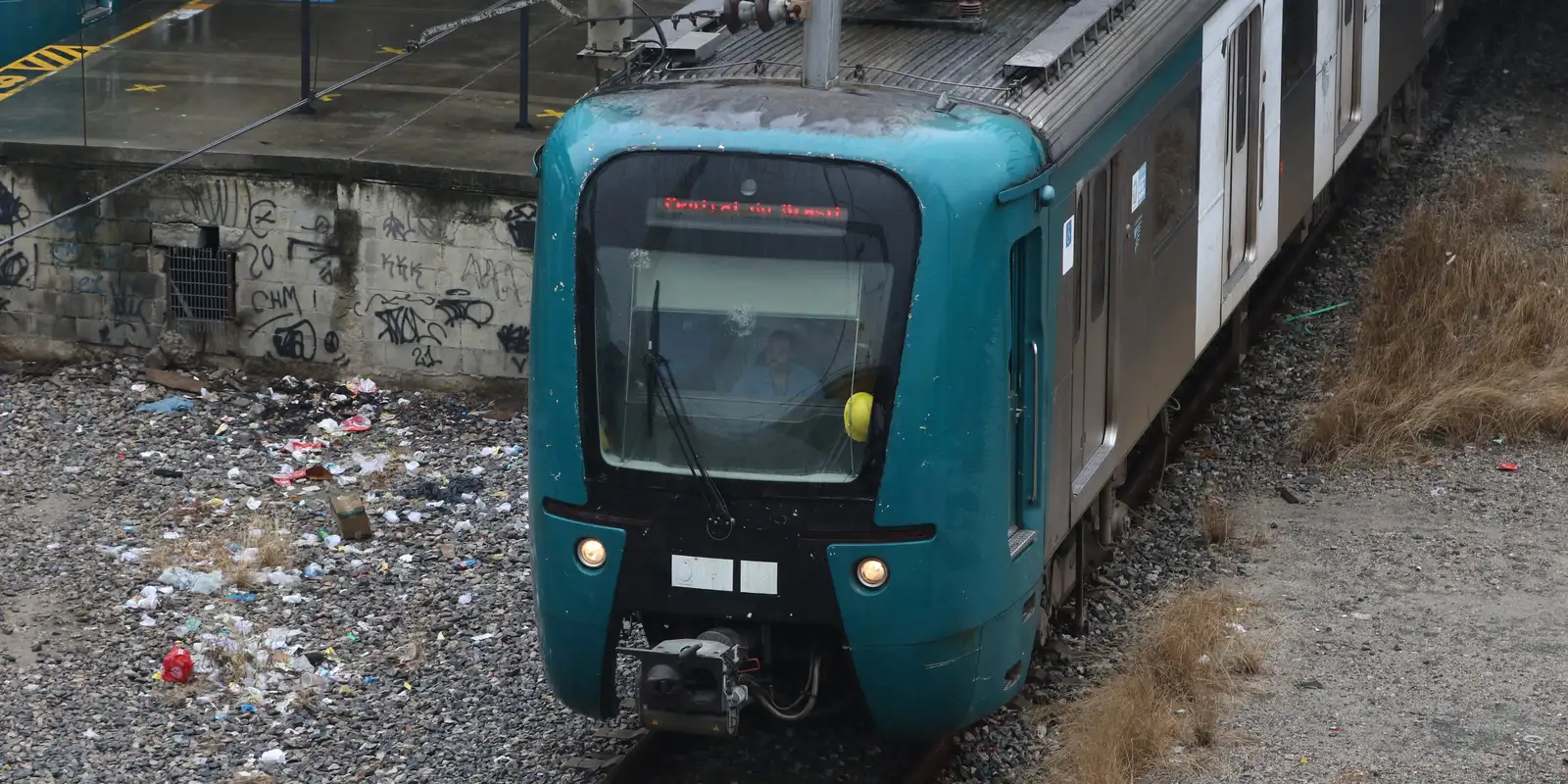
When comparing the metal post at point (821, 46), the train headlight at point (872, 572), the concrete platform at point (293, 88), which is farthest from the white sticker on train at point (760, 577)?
the concrete platform at point (293, 88)

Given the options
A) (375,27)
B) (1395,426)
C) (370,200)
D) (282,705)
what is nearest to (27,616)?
(282,705)

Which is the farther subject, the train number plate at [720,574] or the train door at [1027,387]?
the train door at [1027,387]

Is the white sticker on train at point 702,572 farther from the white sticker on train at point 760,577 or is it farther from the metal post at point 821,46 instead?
the metal post at point 821,46

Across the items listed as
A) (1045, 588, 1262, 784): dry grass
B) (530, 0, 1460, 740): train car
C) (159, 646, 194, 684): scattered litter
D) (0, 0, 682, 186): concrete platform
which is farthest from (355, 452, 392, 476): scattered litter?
(1045, 588, 1262, 784): dry grass

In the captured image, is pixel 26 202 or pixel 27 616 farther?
pixel 26 202

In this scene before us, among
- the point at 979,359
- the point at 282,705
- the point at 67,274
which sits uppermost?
the point at 979,359

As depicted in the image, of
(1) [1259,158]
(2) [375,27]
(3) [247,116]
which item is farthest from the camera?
(2) [375,27]

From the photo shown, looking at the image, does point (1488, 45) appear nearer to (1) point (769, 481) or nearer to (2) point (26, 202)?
(2) point (26, 202)

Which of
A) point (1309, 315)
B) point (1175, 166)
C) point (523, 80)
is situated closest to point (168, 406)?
point (523, 80)

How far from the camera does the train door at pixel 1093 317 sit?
766cm

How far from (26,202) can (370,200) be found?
2.47m

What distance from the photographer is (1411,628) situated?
8.92 metres

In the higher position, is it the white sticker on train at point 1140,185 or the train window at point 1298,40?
the train window at point 1298,40

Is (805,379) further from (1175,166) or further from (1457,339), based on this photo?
(1457,339)
